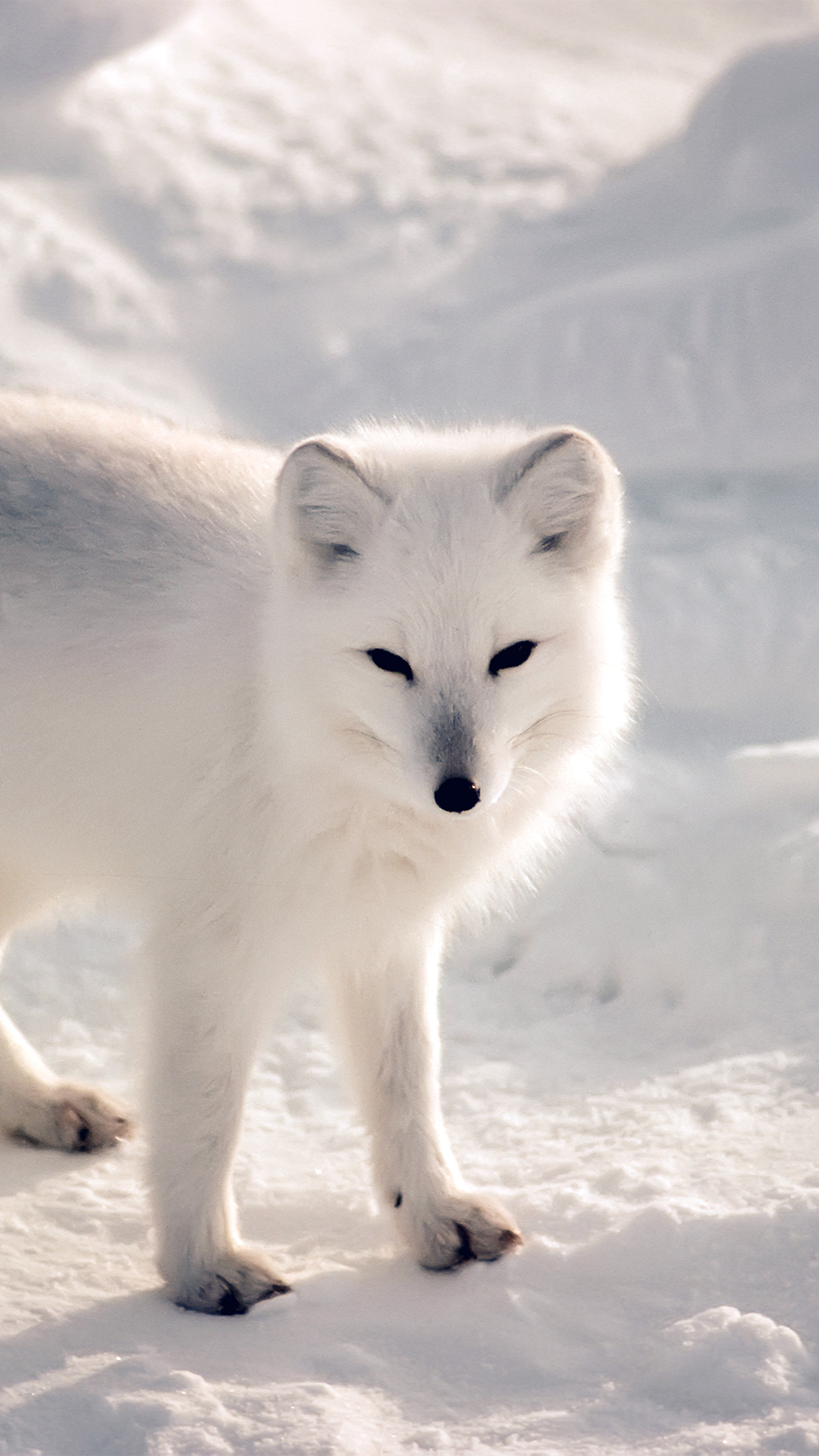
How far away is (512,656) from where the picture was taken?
2363 millimetres

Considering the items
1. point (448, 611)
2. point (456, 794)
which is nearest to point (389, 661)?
point (448, 611)

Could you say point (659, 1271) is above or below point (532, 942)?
below

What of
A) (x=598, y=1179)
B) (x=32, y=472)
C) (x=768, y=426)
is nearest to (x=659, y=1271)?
(x=598, y=1179)

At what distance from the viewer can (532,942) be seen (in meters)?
4.04

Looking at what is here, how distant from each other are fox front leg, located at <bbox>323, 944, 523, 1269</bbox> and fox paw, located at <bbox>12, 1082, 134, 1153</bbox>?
28.4 inches

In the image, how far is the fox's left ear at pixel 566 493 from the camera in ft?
7.89

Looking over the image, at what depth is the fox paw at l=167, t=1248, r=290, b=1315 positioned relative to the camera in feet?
8.58

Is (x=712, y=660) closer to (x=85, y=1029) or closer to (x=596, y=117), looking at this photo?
(x=85, y=1029)

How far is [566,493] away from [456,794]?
1.96ft

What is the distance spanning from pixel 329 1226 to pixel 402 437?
5.36 ft

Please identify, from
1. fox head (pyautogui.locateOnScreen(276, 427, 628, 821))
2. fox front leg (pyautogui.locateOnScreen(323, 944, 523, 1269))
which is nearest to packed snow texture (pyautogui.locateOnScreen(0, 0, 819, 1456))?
fox front leg (pyautogui.locateOnScreen(323, 944, 523, 1269))

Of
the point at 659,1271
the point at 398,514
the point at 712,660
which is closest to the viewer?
the point at 398,514

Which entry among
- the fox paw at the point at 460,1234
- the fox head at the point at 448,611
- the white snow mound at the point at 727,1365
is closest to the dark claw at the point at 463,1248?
the fox paw at the point at 460,1234

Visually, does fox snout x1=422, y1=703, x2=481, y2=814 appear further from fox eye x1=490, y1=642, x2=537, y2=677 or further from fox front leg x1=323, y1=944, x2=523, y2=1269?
fox front leg x1=323, y1=944, x2=523, y2=1269
